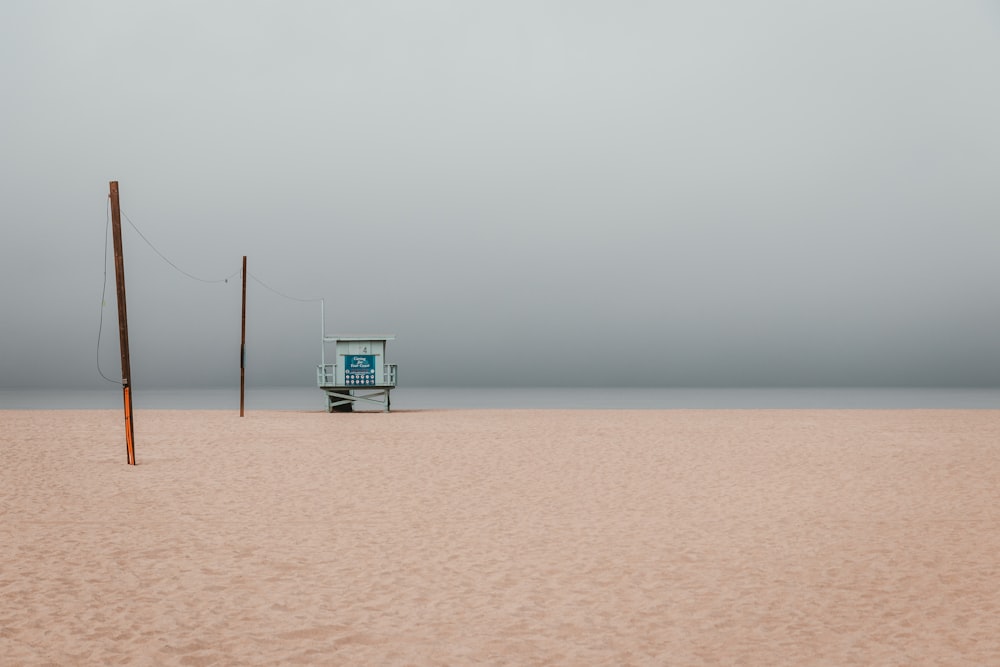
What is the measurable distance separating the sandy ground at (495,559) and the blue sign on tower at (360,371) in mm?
17189

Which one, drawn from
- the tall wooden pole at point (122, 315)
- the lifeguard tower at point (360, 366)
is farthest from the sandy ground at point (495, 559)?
the lifeguard tower at point (360, 366)

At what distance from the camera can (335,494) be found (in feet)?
48.8

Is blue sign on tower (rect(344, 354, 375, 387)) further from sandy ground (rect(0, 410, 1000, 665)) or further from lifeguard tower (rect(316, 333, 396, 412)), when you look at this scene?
sandy ground (rect(0, 410, 1000, 665))

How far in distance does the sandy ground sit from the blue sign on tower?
1719 centimetres

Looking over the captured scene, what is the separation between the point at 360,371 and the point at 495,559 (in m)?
29.0

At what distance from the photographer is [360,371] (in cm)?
3841

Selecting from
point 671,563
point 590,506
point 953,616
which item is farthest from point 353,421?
point 953,616

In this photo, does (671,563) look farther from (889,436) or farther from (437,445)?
(889,436)

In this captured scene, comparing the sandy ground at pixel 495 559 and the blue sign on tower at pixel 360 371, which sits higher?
the blue sign on tower at pixel 360 371

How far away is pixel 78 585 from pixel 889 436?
2631 cm

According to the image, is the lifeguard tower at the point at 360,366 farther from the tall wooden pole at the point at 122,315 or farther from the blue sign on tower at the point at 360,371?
the tall wooden pole at the point at 122,315

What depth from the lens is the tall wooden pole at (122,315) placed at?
733 inches

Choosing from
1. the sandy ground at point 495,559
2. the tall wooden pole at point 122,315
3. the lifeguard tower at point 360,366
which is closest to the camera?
the sandy ground at point 495,559

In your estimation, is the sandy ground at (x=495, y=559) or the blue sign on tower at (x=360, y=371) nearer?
the sandy ground at (x=495, y=559)
